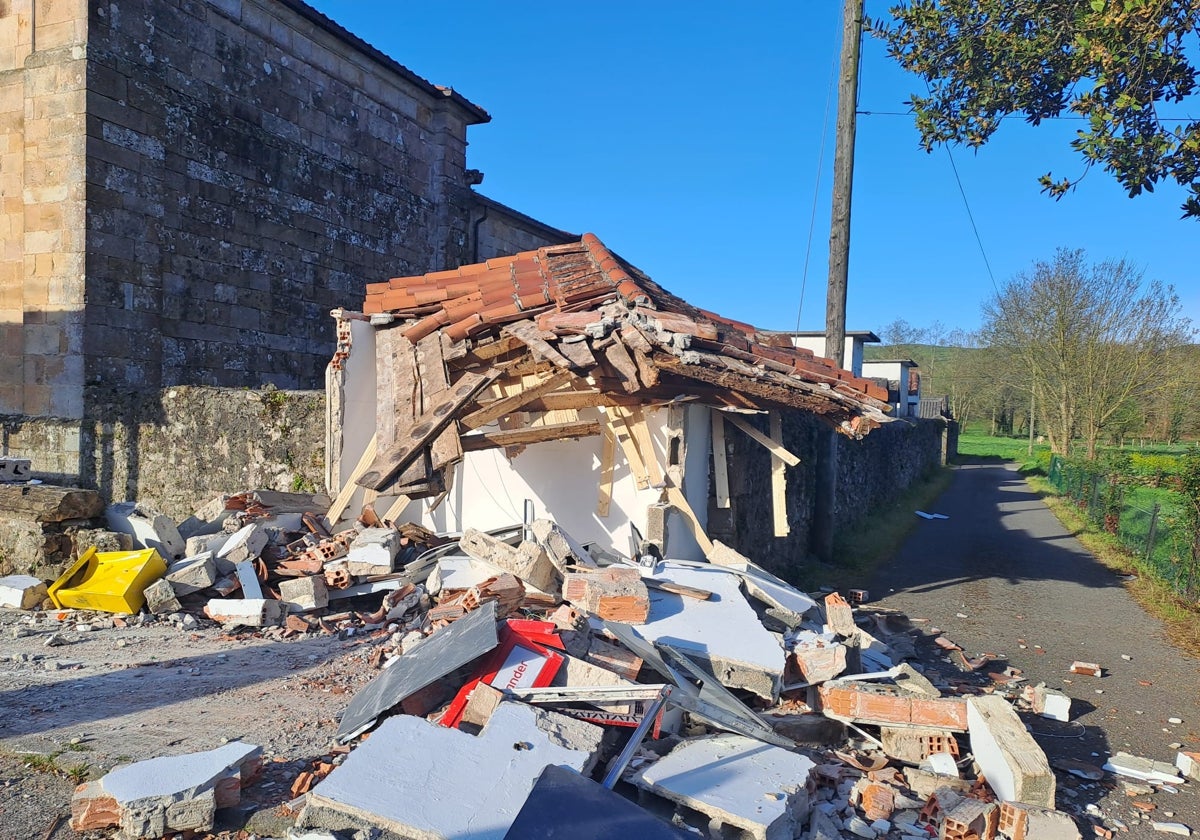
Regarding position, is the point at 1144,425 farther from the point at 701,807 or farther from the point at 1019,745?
the point at 701,807

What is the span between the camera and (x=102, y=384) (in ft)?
34.0

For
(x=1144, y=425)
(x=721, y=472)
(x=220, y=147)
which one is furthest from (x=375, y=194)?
(x=1144, y=425)

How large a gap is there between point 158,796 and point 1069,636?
31.4 ft

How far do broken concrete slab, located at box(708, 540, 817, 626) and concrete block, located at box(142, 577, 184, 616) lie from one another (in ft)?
17.1

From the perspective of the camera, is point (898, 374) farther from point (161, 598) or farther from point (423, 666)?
point (423, 666)

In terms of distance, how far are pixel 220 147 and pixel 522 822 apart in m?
11.8

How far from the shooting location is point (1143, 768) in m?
5.69

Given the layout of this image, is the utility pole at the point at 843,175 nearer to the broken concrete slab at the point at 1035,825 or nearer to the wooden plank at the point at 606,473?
the wooden plank at the point at 606,473

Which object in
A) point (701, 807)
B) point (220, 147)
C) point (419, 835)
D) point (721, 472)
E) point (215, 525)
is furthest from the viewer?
point (220, 147)

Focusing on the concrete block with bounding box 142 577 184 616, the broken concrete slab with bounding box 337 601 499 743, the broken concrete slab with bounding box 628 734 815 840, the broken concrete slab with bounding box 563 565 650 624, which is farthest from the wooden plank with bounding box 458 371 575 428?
the broken concrete slab with bounding box 628 734 815 840

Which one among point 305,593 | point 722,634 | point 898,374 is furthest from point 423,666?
point 898,374

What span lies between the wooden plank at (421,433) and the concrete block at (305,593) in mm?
1285

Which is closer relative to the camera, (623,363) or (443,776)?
(443,776)

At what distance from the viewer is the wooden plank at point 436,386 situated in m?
7.14
